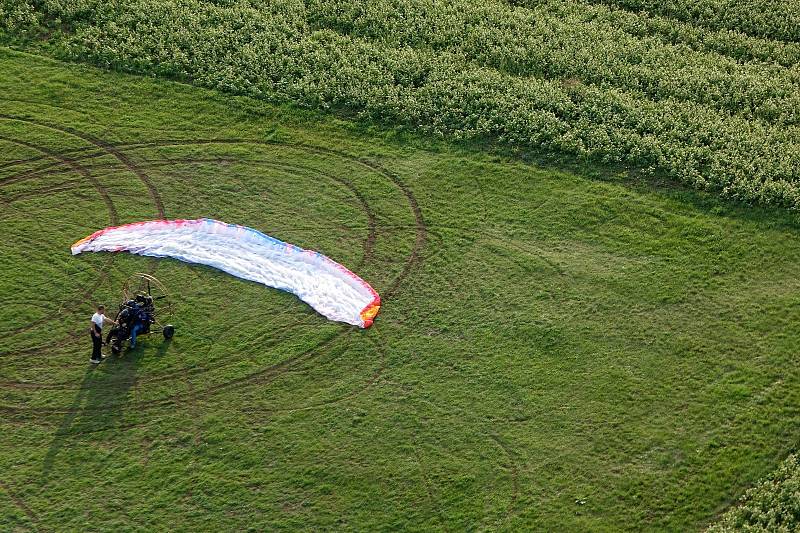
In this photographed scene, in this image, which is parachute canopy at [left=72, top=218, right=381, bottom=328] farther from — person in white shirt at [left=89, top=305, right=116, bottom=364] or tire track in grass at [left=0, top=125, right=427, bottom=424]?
person in white shirt at [left=89, top=305, right=116, bottom=364]

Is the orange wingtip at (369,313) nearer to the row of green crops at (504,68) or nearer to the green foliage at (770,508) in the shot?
the row of green crops at (504,68)

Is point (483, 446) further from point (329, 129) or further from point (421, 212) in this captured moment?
point (329, 129)

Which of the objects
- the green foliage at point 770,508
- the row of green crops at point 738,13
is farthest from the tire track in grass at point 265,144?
the row of green crops at point 738,13

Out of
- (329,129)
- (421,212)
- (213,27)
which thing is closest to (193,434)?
(421,212)

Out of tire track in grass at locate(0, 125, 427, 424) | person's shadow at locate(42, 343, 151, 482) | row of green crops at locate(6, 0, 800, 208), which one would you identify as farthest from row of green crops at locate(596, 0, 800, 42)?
person's shadow at locate(42, 343, 151, 482)

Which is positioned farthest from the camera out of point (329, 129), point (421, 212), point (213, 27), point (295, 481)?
point (213, 27)

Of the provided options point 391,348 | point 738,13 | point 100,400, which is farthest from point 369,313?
point 738,13
